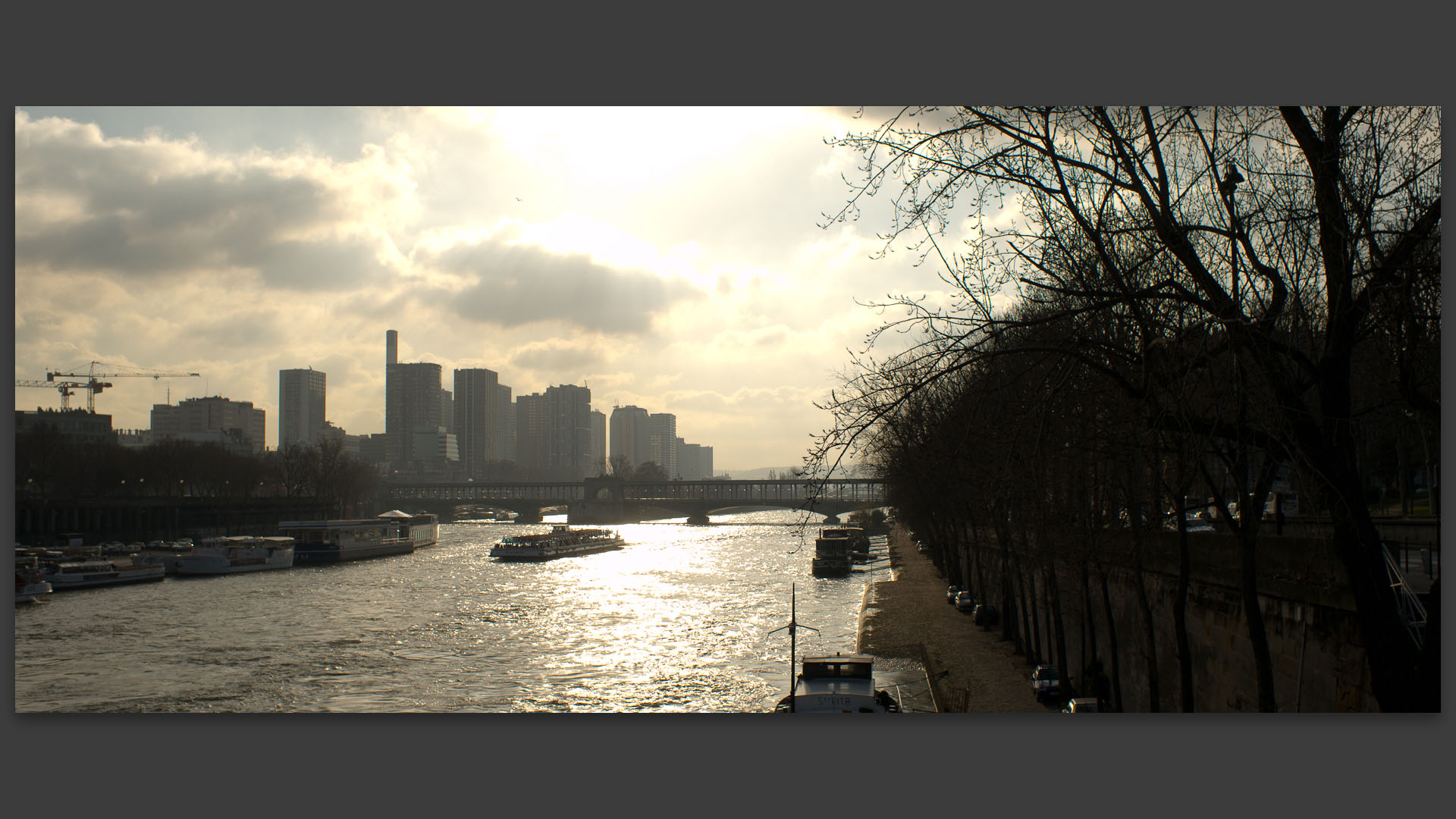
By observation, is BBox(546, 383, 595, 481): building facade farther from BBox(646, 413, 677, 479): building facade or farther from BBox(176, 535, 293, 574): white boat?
BBox(176, 535, 293, 574): white boat

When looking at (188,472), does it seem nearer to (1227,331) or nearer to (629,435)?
(629,435)

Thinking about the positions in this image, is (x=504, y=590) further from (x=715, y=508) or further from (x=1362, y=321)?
(x=715, y=508)

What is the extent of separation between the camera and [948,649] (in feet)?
65.4

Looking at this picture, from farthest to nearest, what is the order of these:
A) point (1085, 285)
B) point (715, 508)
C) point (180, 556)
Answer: point (715, 508), point (180, 556), point (1085, 285)

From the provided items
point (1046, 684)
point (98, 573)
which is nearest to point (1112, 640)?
point (1046, 684)

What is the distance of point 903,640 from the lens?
20.4 meters

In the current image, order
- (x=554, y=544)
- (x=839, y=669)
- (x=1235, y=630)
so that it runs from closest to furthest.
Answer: (x=1235, y=630), (x=839, y=669), (x=554, y=544)

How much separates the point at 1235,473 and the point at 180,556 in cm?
4431

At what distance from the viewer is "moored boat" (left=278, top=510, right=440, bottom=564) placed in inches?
1996

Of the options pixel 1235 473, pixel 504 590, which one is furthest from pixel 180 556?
pixel 1235 473

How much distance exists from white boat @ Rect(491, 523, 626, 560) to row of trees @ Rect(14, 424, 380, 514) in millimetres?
17806

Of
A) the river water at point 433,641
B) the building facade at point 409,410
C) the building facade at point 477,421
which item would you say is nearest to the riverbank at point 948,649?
the river water at point 433,641

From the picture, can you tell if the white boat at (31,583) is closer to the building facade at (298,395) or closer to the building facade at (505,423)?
the building facade at (298,395)

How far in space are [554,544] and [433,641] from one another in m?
32.5
